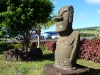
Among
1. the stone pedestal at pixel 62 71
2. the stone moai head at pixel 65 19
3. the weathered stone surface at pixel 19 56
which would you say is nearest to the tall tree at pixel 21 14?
the weathered stone surface at pixel 19 56

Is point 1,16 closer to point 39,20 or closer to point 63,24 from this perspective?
point 39,20

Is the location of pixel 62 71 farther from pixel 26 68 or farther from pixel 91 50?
pixel 91 50

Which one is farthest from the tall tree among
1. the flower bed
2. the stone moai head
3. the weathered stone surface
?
the stone moai head

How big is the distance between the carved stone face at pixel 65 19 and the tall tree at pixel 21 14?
190 inches

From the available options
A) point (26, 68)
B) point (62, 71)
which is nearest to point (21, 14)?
point (26, 68)

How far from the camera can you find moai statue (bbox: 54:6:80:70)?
7.36m

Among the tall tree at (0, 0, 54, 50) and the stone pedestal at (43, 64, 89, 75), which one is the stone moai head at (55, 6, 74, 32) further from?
the tall tree at (0, 0, 54, 50)

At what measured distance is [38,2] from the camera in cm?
1320

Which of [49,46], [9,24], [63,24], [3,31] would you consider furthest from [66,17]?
[49,46]

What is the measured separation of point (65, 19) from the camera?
7.61 meters

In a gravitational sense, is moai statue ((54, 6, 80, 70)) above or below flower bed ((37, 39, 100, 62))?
above

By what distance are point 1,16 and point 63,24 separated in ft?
20.5

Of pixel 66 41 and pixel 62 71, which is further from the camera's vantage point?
pixel 66 41

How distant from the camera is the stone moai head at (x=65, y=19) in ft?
24.8
